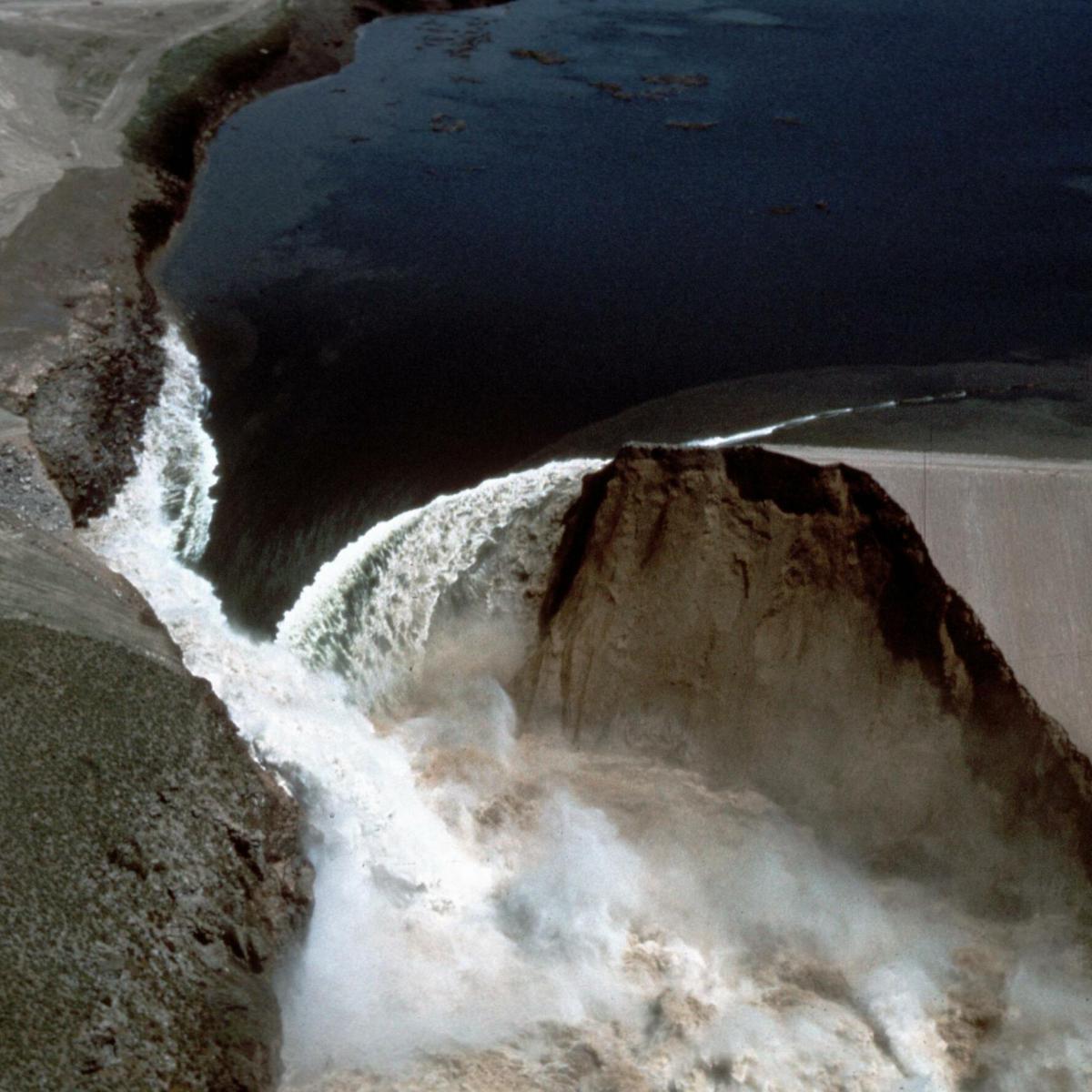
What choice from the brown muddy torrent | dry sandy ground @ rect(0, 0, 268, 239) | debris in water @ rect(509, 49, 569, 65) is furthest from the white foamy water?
debris in water @ rect(509, 49, 569, 65)

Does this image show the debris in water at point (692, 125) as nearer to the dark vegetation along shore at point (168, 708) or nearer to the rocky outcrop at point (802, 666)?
the dark vegetation along shore at point (168, 708)

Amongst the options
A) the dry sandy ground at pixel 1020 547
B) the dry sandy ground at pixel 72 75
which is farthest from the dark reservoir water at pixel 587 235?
the dry sandy ground at pixel 1020 547

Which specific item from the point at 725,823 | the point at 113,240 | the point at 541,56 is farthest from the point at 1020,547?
the point at 541,56

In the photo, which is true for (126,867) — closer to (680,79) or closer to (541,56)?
(680,79)

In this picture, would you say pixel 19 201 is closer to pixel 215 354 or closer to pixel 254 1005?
pixel 215 354

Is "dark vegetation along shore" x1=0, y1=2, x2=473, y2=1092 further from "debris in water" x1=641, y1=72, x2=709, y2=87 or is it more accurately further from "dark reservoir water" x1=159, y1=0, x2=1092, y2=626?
"debris in water" x1=641, y1=72, x2=709, y2=87

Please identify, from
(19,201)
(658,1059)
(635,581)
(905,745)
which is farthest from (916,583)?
(19,201)
